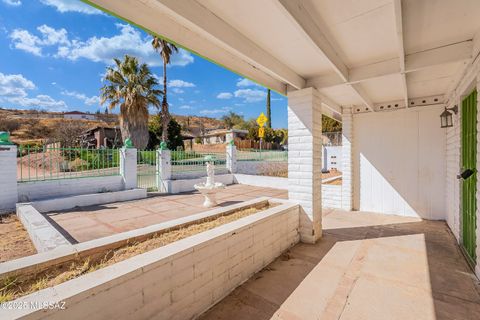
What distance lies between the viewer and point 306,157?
161 inches

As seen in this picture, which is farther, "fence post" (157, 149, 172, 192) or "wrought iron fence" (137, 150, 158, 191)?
"fence post" (157, 149, 172, 192)

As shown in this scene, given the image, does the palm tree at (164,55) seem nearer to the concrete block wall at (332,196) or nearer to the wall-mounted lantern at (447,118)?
the concrete block wall at (332,196)

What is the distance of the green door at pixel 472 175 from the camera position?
10.4 ft

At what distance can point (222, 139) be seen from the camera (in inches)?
1401

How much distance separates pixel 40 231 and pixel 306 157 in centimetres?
460

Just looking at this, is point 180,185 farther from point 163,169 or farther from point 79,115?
point 79,115

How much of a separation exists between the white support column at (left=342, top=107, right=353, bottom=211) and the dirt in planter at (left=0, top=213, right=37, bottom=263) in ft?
22.0

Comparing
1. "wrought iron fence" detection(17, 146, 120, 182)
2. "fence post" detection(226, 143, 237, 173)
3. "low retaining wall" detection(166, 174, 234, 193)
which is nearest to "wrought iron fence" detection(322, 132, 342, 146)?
"fence post" detection(226, 143, 237, 173)

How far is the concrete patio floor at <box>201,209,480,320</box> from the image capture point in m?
2.32

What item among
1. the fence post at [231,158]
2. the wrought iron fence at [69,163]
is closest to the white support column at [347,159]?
the fence post at [231,158]

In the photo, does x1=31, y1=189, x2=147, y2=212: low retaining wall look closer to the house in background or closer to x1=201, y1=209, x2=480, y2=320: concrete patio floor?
x1=201, y1=209, x2=480, y2=320: concrete patio floor

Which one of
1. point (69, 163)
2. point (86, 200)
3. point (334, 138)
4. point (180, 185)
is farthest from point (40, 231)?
point (334, 138)

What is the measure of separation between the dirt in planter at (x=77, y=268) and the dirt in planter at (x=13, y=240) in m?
2.38

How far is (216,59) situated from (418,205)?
5.86 meters
